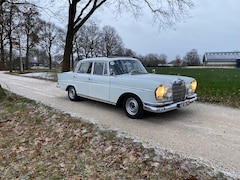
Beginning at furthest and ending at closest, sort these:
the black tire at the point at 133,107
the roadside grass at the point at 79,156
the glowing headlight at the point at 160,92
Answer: the black tire at the point at 133,107 → the glowing headlight at the point at 160,92 → the roadside grass at the point at 79,156

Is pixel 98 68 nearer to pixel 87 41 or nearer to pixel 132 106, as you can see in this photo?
pixel 132 106

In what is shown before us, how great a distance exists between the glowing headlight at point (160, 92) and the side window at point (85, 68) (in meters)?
2.93

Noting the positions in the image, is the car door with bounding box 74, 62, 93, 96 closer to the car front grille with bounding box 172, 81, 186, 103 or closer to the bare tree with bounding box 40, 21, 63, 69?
the car front grille with bounding box 172, 81, 186, 103

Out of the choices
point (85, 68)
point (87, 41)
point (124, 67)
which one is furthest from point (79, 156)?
point (87, 41)

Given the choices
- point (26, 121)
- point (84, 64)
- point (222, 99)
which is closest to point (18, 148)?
point (26, 121)

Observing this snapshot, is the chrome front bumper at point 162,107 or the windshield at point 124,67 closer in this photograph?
the chrome front bumper at point 162,107

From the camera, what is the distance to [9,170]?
12.6 ft

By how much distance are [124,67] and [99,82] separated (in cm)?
90

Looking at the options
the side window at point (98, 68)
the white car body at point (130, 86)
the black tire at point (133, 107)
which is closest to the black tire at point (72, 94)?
the white car body at point (130, 86)

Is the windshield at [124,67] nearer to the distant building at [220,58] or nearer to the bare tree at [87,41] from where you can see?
the bare tree at [87,41]

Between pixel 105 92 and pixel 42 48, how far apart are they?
1739 inches

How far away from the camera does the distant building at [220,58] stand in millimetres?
82363

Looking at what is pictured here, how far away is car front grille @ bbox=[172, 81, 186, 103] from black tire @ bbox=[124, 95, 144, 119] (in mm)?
898

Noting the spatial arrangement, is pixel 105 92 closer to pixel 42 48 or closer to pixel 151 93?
pixel 151 93
